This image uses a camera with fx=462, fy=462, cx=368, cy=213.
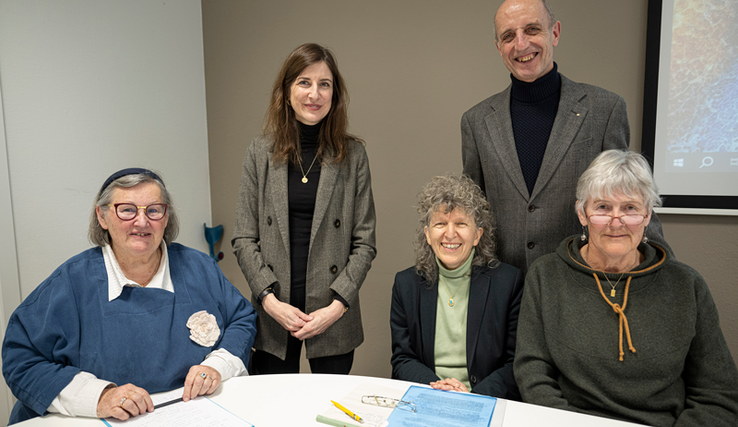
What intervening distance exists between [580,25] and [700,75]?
63 centimetres

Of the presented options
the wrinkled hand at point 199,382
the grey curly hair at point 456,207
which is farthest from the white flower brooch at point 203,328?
the grey curly hair at point 456,207

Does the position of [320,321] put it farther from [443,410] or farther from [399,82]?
[399,82]

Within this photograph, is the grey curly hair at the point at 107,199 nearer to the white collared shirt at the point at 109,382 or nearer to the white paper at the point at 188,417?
the white collared shirt at the point at 109,382

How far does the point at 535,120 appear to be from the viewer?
171 centimetres

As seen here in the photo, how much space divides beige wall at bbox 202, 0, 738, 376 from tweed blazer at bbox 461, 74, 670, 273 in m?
0.94

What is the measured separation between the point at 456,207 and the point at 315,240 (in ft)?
1.86

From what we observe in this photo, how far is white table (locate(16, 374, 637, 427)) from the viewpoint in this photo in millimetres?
1208

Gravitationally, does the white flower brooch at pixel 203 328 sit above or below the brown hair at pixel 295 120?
below

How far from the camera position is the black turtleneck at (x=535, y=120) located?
1688 millimetres

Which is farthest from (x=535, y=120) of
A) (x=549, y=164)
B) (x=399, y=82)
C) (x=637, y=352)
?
(x=399, y=82)

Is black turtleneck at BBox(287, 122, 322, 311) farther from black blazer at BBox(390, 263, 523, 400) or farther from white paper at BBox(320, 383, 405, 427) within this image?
white paper at BBox(320, 383, 405, 427)

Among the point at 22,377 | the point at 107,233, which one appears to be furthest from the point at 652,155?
the point at 22,377

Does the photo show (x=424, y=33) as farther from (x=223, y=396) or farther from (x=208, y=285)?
(x=223, y=396)

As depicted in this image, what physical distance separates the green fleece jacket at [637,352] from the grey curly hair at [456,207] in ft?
1.04
